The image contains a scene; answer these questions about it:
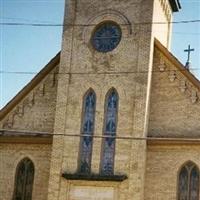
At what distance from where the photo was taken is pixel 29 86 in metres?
28.3

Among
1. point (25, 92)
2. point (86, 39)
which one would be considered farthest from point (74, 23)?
point (25, 92)

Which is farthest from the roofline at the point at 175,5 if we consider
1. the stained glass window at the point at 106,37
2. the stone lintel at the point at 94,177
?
the stone lintel at the point at 94,177

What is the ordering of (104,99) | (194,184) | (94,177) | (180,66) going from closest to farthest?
(194,184), (94,177), (180,66), (104,99)

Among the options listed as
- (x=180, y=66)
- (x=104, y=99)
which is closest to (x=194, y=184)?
(x=180, y=66)

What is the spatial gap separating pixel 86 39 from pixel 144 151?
5745 millimetres

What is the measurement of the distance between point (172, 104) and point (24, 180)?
7364mm

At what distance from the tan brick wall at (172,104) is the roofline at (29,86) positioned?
473 centimetres

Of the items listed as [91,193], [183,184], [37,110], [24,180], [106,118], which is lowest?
[91,193]

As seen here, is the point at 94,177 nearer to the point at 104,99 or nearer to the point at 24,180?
the point at 104,99

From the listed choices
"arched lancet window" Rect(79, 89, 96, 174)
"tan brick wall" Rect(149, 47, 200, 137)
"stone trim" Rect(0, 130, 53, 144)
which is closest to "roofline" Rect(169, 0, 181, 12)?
"tan brick wall" Rect(149, 47, 200, 137)

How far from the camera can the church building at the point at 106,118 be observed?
25.3 metres

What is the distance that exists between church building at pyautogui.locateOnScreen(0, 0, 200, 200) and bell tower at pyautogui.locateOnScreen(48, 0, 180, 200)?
43 mm

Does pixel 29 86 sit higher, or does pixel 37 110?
pixel 29 86

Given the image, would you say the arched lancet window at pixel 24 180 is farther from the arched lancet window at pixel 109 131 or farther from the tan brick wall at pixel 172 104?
the tan brick wall at pixel 172 104
